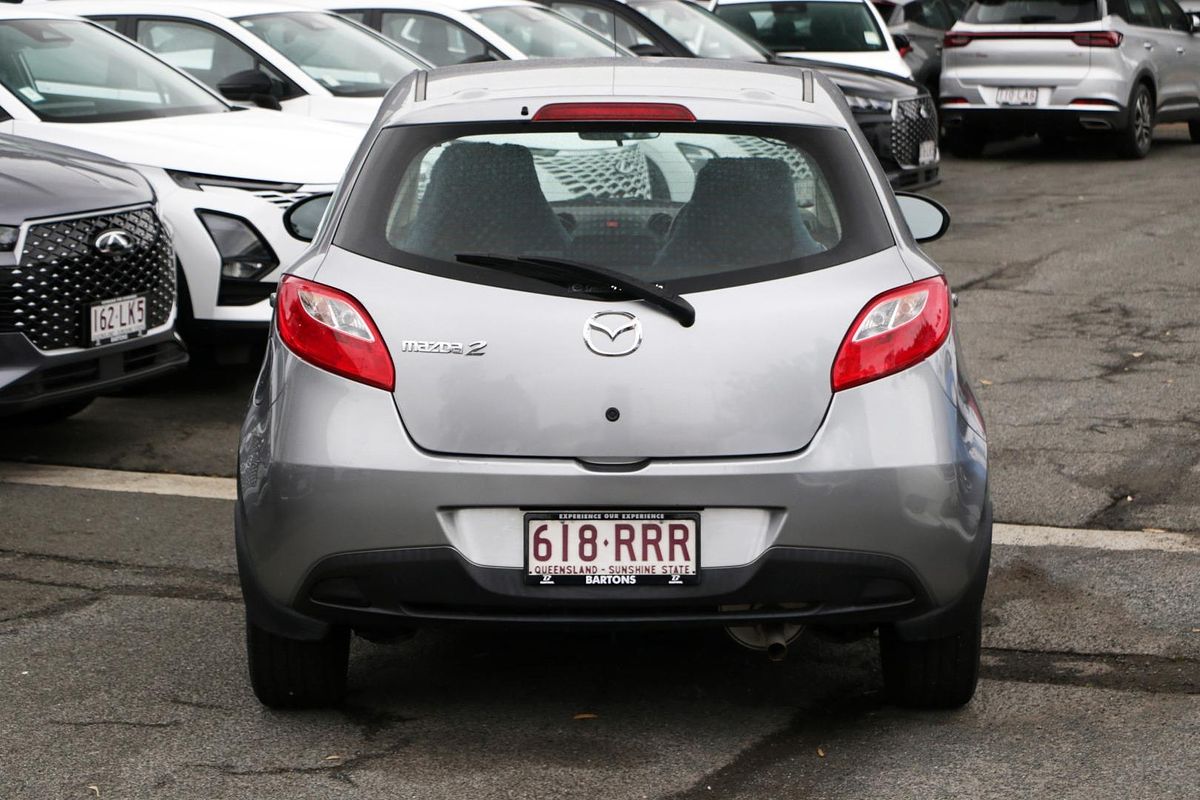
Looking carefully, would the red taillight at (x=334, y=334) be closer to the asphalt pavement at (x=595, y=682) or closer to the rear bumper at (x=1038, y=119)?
the asphalt pavement at (x=595, y=682)

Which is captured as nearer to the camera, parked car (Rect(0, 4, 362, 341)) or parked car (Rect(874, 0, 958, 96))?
parked car (Rect(0, 4, 362, 341))

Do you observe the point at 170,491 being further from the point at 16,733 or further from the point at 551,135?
the point at 551,135

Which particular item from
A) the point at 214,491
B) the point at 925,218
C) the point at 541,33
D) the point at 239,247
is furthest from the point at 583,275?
the point at 541,33

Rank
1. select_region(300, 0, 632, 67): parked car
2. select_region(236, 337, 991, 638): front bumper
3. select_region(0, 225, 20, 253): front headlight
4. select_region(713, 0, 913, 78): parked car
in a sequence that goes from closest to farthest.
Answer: select_region(236, 337, 991, 638): front bumper → select_region(0, 225, 20, 253): front headlight → select_region(300, 0, 632, 67): parked car → select_region(713, 0, 913, 78): parked car

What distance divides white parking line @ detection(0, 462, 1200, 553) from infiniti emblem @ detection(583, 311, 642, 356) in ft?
7.81

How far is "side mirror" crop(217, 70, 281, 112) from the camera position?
9898 mm

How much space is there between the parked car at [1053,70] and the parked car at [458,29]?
506cm

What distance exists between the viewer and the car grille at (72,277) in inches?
257

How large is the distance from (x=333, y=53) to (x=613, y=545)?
7637 millimetres

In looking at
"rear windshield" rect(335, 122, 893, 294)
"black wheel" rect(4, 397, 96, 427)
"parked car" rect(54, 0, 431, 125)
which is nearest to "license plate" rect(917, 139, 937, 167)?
"parked car" rect(54, 0, 431, 125)

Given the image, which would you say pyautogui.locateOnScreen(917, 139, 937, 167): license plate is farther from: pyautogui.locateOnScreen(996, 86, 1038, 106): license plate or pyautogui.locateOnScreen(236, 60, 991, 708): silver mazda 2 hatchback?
pyautogui.locateOnScreen(236, 60, 991, 708): silver mazda 2 hatchback

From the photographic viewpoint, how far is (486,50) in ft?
40.4

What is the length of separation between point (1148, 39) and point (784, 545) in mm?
14605

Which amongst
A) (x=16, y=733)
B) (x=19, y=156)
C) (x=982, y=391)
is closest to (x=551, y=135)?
(x=16, y=733)
